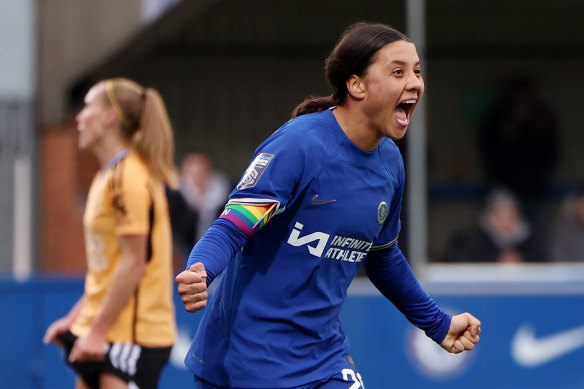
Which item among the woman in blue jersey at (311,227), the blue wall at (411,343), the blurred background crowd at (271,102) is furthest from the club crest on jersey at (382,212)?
the blurred background crowd at (271,102)

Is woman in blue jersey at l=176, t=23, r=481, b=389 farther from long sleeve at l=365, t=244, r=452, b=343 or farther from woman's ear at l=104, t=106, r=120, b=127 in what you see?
woman's ear at l=104, t=106, r=120, b=127

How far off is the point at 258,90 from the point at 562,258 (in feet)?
16.5

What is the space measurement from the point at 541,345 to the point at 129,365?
4.26m

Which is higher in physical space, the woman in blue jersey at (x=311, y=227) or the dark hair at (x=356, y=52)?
the dark hair at (x=356, y=52)

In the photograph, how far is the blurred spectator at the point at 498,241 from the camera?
859 cm

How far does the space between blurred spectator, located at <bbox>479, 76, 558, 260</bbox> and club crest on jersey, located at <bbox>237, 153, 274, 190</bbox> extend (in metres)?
7.69

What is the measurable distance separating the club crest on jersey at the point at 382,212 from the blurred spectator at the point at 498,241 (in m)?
5.28

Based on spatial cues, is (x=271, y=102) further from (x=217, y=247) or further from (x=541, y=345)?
(x=217, y=247)

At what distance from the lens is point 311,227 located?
10.3 ft

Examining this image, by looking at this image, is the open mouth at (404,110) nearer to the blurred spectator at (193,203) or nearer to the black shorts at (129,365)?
the black shorts at (129,365)

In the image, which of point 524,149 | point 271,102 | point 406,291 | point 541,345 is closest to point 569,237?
point 541,345

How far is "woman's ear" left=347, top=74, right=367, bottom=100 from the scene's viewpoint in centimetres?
325

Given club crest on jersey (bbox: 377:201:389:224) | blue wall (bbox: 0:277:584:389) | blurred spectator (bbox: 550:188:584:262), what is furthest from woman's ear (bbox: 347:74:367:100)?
blurred spectator (bbox: 550:188:584:262)

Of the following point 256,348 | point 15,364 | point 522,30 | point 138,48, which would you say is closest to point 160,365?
point 256,348
